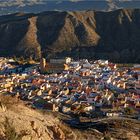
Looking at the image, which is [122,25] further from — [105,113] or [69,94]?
[105,113]

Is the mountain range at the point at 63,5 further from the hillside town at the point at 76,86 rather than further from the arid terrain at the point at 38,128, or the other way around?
the arid terrain at the point at 38,128

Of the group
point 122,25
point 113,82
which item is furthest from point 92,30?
point 113,82

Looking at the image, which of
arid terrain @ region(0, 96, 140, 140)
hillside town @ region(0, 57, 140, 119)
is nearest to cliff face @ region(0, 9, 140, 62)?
hillside town @ region(0, 57, 140, 119)

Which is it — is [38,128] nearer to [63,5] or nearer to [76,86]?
[76,86]

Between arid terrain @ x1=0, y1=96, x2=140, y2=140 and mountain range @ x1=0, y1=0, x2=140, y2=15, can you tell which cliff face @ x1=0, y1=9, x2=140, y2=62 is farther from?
mountain range @ x1=0, y1=0, x2=140, y2=15

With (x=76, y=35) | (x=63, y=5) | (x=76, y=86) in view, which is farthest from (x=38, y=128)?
(x=63, y=5)

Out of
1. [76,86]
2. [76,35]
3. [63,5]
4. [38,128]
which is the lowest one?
[63,5]
